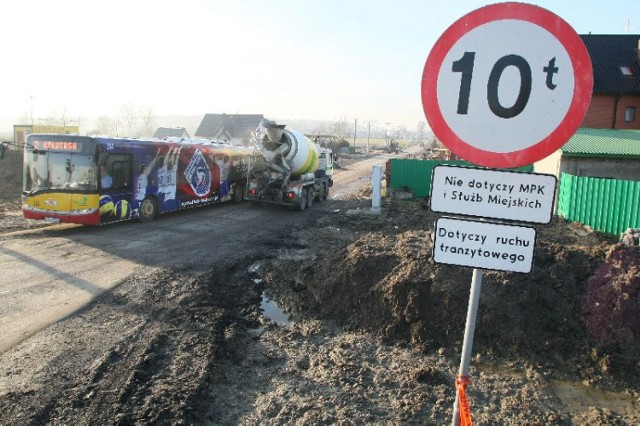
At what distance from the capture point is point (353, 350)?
21.4 ft

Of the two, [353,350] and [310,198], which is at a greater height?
[310,198]

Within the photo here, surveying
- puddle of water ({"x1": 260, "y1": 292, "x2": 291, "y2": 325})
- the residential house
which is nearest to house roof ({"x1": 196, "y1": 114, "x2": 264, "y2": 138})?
the residential house

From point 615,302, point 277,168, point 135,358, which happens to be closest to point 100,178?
point 277,168

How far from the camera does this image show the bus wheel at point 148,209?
1610 centimetres

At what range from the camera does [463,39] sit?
2.38 meters

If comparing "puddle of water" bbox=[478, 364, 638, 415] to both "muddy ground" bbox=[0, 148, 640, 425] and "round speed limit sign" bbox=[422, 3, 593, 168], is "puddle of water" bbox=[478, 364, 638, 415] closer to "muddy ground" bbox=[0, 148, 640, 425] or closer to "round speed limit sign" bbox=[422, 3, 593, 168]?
"muddy ground" bbox=[0, 148, 640, 425]

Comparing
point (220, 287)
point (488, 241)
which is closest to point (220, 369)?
point (220, 287)

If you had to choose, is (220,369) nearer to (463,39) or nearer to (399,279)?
(399,279)

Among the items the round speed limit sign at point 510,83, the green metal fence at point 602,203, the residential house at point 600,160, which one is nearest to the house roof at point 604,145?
the residential house at point 600,160

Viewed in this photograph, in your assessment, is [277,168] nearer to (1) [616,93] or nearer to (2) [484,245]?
(2) [484,245]

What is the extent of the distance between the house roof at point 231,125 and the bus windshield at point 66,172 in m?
52.8

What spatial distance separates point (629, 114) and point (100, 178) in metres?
33.4

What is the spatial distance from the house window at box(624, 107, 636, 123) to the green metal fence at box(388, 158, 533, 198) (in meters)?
12.4

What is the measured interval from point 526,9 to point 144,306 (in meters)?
7.28
